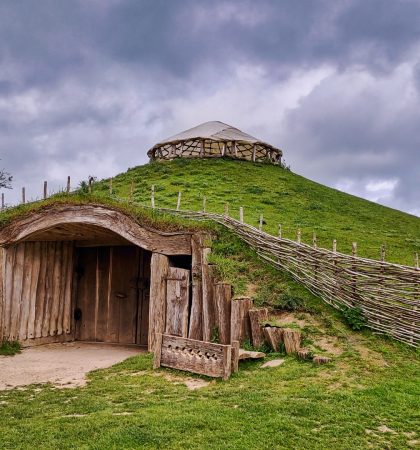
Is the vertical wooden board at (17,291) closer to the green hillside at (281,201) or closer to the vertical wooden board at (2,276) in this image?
the vertical wooden board at (2,276)

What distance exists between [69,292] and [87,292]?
0.60 m

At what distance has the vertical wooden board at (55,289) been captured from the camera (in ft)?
44.3

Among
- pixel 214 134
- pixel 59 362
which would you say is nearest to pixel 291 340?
pixel 59 362

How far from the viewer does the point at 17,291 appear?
12523 mm

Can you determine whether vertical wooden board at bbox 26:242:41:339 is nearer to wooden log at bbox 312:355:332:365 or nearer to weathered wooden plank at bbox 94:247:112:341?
weathered wooden plank at bbox 94:247:112:341

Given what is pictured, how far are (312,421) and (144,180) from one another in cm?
1873

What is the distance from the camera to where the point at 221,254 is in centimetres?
1119

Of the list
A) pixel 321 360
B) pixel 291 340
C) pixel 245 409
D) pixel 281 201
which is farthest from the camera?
pixel 281 201

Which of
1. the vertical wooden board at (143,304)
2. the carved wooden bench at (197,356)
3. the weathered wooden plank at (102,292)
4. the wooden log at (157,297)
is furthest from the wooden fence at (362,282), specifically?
the weathered wooden plank at (102,292)

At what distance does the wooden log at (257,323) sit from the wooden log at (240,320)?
0.48 ft

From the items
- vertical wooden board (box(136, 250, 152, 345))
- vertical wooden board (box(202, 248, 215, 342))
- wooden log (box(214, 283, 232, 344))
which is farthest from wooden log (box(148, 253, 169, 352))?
vertical wooden board (box(136, 250, 152, 345))

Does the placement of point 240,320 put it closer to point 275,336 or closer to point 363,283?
point 275,336

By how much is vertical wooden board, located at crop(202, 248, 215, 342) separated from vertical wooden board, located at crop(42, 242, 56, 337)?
16.6 ft

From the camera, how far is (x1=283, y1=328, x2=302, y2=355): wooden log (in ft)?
27.5
